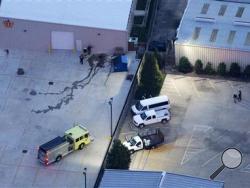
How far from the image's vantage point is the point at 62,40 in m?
68.9

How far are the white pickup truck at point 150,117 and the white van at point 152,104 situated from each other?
20.7 inches

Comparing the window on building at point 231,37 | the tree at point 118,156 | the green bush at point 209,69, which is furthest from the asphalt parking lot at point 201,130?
the window on building at point 231,37

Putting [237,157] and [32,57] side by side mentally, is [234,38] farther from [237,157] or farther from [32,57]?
[237,157]

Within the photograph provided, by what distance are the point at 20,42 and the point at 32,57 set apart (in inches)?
78.6

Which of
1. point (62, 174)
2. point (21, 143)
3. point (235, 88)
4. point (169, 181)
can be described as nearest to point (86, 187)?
point (62, 174)

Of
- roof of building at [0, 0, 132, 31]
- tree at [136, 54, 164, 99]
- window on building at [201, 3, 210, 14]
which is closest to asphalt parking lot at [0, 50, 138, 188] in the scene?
tree at [136, 54, 164, 99]

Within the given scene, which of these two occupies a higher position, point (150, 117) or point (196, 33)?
point (196, 33)

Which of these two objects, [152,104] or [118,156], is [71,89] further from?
[118,156]

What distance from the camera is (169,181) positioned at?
45.1m

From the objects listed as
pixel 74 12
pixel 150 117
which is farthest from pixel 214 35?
pixel 74 12

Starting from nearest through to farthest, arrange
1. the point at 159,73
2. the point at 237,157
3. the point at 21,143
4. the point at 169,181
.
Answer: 1. the point at 237,157
2. the point at 169,181
3. the point at 21,143
4. the point at 159,73

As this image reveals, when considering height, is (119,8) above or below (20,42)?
above

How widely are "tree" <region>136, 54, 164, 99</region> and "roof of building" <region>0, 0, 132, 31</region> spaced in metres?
6.73

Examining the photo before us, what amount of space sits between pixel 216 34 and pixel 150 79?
847 cm
